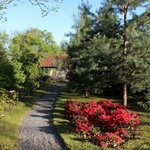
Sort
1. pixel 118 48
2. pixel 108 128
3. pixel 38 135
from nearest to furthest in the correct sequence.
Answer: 1. pixel 38 135
2. pixel 108 128
3. pixel 118 48

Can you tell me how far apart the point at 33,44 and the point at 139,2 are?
48105 millimetres

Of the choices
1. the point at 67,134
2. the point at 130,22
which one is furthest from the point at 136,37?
the point at 67,134

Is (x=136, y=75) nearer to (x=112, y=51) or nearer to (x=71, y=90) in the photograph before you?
(x=112, y=51)

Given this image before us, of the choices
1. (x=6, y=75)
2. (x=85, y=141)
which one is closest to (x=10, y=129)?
(x=85, y=141)

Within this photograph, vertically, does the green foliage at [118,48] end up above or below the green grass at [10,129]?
above

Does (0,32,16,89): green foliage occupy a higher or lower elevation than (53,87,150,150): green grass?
higher

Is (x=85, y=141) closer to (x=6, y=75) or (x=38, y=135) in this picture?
(x=38, y=135)

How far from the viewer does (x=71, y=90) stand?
31438 millimetres

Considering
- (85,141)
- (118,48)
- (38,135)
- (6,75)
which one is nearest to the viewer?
(85,141)

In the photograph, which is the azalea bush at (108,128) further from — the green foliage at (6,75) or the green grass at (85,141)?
the green foliage at (6,75)

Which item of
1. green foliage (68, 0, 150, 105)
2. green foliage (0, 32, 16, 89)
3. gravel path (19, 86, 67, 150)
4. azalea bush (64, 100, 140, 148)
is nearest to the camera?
gravel path (19, 86, 67, 150)

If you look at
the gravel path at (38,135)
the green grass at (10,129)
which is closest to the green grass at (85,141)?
the gravel path at (38,135)

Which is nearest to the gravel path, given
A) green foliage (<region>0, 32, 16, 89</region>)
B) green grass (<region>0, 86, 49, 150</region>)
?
green grass (<region>0, 86, 49, 150</region>)

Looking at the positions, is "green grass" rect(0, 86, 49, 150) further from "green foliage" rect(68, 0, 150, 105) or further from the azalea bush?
"green foliage" rect(68, 0, 150, 105)
